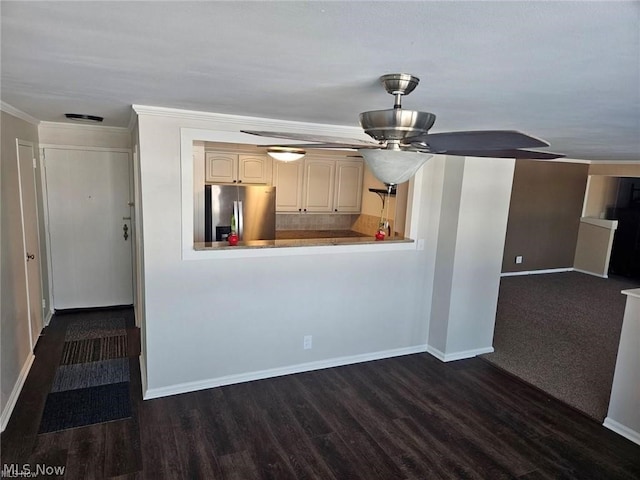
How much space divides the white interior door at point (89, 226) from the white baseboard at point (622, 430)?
4.93m

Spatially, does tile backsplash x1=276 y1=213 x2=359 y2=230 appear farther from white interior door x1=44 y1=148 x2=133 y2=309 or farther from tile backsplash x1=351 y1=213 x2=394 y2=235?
white interior door x1=44 y1=148 x2=133 y2=309

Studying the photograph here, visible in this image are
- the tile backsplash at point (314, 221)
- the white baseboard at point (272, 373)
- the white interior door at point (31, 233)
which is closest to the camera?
the white baseboard at point (272, 373)

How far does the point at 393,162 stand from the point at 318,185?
4524 millimetres

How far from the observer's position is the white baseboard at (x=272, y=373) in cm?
323

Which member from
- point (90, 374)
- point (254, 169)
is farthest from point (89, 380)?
point (254, 169)

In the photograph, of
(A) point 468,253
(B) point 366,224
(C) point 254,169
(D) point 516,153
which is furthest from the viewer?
(B) point 366,224

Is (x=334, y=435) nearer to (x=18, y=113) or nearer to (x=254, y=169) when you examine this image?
(x=18, y=113)

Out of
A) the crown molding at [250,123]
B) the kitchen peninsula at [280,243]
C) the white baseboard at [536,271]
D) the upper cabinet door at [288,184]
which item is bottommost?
the white baseboard at [536,271]

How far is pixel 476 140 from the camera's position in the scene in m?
1.35

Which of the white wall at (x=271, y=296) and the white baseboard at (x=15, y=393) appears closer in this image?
the white baseboard at (x=15, y=393)

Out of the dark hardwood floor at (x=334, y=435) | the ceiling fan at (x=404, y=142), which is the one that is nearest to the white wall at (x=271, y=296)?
the dark hardwood floor at (x=334, y=435)

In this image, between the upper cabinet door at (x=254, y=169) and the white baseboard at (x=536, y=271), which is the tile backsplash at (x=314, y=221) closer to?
the upper cabinet door at (x=254, y=169)

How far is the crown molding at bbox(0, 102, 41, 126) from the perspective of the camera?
9.48 feet

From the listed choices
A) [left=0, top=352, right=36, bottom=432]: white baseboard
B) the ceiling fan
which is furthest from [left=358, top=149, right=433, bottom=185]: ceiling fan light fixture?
[left=0, top=352, right=36, bottom=432]: white baseboard
